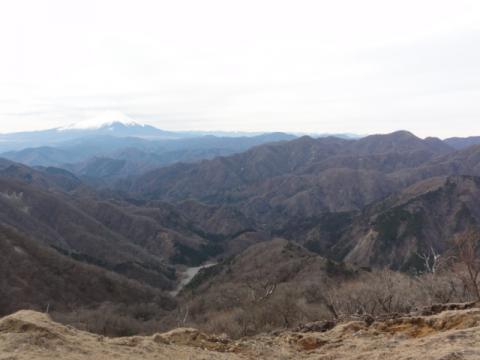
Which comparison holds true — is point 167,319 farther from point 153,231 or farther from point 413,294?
point 153,231

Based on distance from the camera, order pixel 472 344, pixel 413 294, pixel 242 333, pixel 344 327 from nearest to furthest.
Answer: pixel 472 344 < pixel 344 327 < pixel 413 294 < pixel 242 333

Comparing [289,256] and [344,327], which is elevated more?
[344,327]

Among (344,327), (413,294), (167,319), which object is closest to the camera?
(344,327)

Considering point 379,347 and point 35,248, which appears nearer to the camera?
point 379,347

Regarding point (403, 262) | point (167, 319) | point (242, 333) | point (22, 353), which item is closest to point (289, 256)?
point (167, 319)

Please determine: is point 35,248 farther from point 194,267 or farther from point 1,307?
point 194,267

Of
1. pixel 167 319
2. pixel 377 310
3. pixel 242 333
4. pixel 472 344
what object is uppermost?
pixel 472 344

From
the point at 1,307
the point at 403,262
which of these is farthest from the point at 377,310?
the point at 403,262
